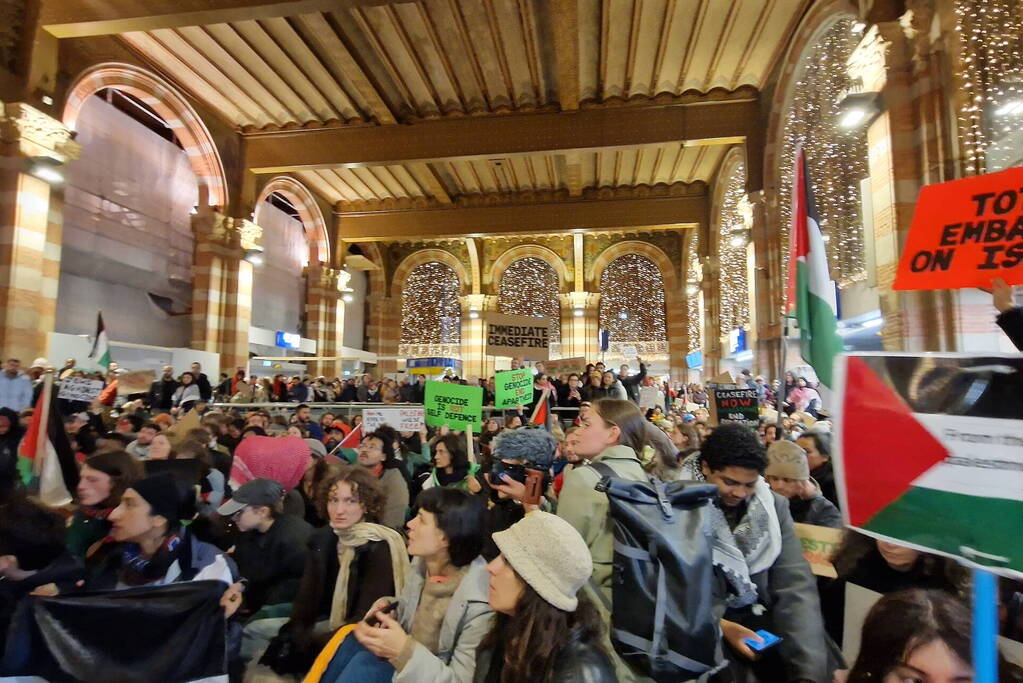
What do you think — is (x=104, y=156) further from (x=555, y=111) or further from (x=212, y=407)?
(x=555, y=111)

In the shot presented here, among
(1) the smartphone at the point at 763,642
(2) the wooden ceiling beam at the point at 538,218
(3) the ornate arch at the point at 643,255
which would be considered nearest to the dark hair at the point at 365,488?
(1) the smartphone at the point at 763,642

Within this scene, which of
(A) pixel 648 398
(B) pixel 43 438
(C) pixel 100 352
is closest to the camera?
(B) pixel 43 438

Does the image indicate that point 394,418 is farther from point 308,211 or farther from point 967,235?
point 308,211

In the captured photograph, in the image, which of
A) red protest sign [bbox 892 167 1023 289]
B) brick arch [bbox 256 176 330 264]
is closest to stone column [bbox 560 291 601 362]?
brick arch [bbox 256 176 330 264]

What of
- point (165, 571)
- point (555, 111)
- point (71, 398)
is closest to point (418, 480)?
point (165, 571)

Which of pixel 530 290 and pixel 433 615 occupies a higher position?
pixel 530 290

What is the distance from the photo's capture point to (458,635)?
1.85 metres

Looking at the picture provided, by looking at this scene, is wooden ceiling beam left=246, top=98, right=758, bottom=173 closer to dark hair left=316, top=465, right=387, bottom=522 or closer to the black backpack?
dark hair left=316, top=465, right=387, bottom=522

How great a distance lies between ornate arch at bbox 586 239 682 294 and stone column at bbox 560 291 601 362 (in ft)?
2.41

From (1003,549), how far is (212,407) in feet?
29.6

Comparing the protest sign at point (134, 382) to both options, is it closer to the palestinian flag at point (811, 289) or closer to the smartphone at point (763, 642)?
the palestinian flag at point (811, 289)

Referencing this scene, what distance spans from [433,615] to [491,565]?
62cm

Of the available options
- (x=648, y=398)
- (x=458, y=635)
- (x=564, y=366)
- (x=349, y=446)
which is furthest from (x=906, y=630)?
(x=648, y=398)

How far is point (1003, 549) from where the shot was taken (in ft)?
3.35
